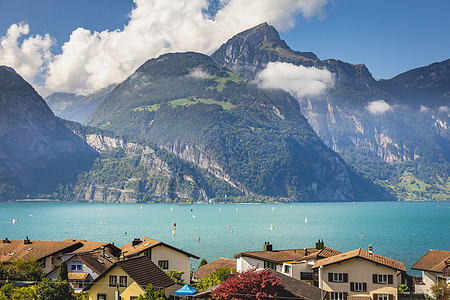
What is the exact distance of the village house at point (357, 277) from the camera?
157 ft

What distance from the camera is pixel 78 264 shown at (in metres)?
55.3

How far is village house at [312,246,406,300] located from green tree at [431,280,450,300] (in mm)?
8716

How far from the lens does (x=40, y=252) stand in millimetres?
59625

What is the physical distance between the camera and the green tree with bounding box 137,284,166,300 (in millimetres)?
40594

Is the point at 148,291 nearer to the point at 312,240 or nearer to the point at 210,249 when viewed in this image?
the point at 210,249

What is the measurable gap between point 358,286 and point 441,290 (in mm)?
12269

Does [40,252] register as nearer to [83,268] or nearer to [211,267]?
[83,268]

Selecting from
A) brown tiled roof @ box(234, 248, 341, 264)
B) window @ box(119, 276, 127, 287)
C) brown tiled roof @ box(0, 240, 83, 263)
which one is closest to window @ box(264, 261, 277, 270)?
brown tiled roof @ box(234, 248, 341, 264)

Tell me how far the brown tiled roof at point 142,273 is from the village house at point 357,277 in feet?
46.3

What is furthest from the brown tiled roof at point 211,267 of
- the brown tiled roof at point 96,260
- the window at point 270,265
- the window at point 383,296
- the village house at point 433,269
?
the village house at point 433,269

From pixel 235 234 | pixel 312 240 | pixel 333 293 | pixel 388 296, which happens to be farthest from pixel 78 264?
pixel 235 234

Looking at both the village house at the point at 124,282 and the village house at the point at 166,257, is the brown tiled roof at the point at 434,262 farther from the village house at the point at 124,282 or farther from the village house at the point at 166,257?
the village house at the point at 124,282

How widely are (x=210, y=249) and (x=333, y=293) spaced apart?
3320 inches

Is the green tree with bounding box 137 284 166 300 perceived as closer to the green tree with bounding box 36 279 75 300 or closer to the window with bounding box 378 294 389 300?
the green tree with bounding box 36 279 75 300
